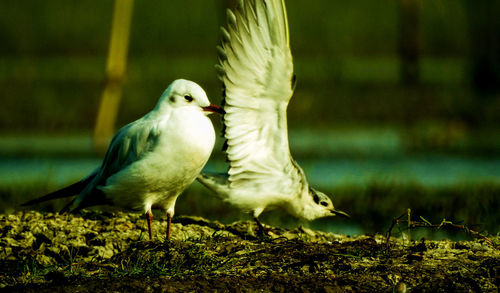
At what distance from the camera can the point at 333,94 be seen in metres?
19.9

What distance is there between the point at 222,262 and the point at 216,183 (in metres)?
1.46

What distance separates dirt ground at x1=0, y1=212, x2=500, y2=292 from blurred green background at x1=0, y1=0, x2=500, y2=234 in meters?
1.19

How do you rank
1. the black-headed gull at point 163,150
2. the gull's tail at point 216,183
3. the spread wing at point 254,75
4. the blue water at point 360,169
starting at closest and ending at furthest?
1. the black-headed gull at point 163,150
2. the spread wing at point 254,75
3. the gull's tail at point 216,183
4. the blue water at point 360,169

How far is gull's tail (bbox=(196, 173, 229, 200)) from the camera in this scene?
658 centimetres

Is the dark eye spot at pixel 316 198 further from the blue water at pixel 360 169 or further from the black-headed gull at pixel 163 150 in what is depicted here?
the blue water at pixel 360 169

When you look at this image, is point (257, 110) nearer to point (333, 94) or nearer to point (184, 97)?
point (184, 97)

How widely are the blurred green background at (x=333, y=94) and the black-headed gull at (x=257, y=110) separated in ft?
3.82

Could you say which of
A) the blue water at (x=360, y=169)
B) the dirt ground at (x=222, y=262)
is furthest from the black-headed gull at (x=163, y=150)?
the blue water at (x=360, y=169)

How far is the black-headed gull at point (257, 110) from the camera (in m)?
6.13

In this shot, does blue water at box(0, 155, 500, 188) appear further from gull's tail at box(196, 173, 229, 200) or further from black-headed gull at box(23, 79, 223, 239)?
black-headed gull at box(23, 79, 223, 239)

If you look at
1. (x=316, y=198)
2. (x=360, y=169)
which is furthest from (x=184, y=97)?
(x=360, y=169)

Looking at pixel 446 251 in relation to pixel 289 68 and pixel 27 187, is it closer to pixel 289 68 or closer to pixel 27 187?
pixel 289 68

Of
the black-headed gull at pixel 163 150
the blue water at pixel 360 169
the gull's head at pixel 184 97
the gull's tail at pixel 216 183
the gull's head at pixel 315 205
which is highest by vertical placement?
the gull's head at pixel 184 97

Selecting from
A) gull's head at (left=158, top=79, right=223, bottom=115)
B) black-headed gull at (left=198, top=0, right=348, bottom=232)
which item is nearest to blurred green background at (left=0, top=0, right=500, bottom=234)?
black-headed gull at (left=198, top=0, right=348, bottom=232)
